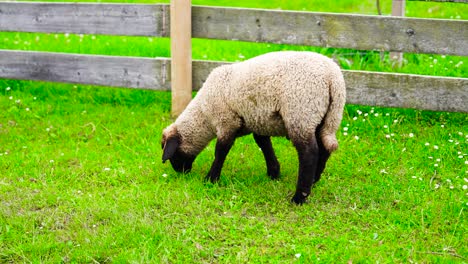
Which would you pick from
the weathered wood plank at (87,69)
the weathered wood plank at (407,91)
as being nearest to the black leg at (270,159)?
the weathered wood plank at (407,91)

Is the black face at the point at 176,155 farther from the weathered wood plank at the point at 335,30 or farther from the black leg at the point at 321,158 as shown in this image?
the weathered wood plank at the point at 335,30

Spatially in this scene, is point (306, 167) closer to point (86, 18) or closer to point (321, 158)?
point (321, 158)

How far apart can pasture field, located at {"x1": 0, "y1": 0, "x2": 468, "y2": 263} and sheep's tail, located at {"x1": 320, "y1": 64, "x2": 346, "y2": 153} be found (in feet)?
1.75

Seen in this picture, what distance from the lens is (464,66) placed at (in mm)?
7508

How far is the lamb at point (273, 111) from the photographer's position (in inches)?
192

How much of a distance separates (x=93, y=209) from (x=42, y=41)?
5.16 m


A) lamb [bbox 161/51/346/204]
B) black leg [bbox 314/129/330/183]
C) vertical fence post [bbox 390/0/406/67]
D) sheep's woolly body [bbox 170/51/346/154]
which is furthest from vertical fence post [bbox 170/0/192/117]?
vertical fence post [bbox 390/0/406/67]

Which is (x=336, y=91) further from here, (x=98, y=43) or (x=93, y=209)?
(x=98, y=43)

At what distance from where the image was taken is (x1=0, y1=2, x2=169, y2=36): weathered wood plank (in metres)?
7.06

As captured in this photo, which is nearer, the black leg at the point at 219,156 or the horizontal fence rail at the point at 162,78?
the black leg at the point at 219,156

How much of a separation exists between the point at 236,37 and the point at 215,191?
2.15 metres

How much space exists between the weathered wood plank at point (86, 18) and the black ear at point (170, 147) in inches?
71.7

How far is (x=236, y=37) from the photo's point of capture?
270 inches

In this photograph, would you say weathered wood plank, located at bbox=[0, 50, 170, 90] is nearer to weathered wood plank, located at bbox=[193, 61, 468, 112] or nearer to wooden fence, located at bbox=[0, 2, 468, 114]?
wooden fence, located at bbox=[0, 2, 468, 114]
